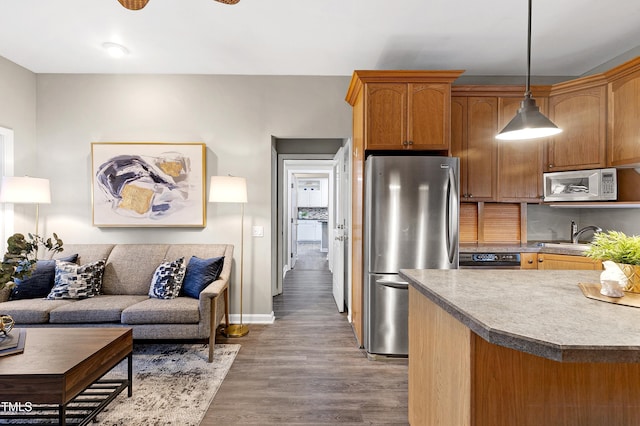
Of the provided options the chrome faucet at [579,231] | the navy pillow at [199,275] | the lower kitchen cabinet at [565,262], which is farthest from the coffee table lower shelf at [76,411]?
the chrome faucet at [579,231]

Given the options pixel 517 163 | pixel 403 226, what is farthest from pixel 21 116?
pixel 517 163

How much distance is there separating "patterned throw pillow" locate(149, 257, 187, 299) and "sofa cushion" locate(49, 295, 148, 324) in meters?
0.23

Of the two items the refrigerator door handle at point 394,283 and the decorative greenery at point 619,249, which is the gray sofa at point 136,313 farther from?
the decorative greenery at point 619,249

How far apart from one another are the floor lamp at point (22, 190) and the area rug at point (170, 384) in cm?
165

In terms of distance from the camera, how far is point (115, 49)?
121 inches

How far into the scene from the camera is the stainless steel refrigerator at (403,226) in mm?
2809

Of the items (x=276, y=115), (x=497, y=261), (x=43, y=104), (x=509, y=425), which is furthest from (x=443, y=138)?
(x=43, y=104)

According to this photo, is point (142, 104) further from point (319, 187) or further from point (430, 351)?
point (319, 187)

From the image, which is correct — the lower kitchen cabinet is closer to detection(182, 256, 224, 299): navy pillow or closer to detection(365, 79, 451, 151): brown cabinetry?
detection(365, 79, 451, 151): brown cabinetry

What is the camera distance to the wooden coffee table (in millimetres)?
1625

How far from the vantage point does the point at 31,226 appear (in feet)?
11.7

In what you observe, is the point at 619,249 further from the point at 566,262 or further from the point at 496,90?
A: the point at 496,90

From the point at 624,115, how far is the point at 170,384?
14.1ft

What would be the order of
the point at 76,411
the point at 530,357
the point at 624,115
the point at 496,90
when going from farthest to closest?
the point at 496,90 → the point at 624,115 → the point at 76,411 → the point at 530,357
